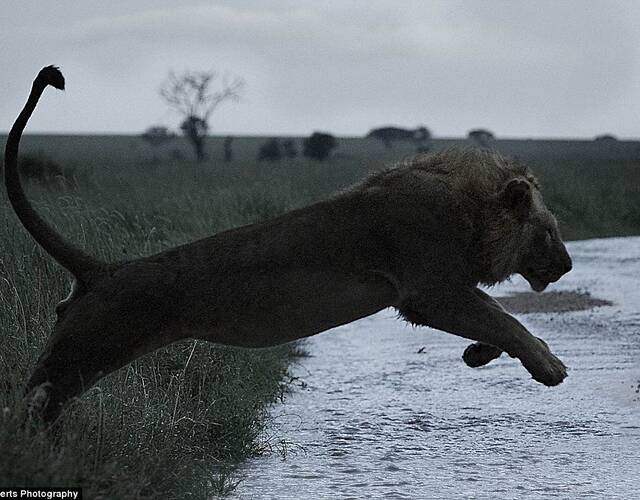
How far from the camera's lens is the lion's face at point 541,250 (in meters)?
5.97

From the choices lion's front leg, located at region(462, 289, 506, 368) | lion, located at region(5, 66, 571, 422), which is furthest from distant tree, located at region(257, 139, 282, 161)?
lion, located at region(5, 66, 571, 422)

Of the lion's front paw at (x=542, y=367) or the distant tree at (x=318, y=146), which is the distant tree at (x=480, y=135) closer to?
the distant tree at (x=318, y=146)

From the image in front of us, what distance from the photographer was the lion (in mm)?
5305

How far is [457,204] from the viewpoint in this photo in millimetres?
5742

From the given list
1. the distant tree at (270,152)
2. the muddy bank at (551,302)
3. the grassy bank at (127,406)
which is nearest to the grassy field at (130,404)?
the grassy bank at (127,406)

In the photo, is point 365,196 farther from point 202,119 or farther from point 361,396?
point 202,119

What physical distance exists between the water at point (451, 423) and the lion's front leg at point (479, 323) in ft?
2.91

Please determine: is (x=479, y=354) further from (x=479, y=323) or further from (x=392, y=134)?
(x=392, y=134)

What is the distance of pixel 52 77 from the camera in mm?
5438

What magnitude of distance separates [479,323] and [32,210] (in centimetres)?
206

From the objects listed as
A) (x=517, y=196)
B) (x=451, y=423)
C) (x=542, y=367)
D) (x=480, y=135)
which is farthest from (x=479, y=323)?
(x=480, y=135)

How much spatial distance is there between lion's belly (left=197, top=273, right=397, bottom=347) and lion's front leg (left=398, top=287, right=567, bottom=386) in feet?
0.58

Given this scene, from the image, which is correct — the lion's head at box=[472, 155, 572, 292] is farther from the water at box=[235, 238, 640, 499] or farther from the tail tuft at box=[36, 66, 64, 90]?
the tail tuft at box=[36, 66, 64, 90]

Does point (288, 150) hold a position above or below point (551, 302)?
below
